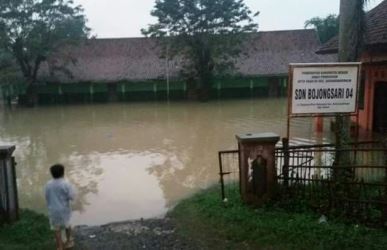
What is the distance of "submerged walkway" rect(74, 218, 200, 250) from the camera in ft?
20.2

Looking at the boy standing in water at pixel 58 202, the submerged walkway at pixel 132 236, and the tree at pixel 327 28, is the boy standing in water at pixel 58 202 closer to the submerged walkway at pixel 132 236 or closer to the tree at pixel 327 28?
the submerged walkway at pixel 132 236

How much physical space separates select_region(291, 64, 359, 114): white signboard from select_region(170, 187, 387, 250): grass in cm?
188

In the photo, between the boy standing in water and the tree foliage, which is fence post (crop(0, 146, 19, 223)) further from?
the tree foliage

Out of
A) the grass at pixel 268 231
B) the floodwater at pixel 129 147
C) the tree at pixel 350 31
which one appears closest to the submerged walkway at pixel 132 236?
the grass at pixel 268 231

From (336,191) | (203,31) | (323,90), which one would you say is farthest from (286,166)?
(203,31)

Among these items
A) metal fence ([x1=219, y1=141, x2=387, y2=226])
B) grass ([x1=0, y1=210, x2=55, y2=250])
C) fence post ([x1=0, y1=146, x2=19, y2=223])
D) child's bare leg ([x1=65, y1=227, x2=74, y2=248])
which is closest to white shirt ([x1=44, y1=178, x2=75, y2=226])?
child's bare leg ([x1=65, y1=227, x2=74, y2=248])

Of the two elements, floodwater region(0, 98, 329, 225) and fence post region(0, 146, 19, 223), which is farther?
floodwater region(0, 98, 329, 225)

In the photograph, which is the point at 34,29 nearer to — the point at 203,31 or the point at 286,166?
the point at 203,31

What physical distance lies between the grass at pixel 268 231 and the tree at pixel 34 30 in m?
31.5

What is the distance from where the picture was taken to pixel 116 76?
3959cm

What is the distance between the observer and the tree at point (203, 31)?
3569 cm

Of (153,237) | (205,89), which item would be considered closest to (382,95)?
(153,237)

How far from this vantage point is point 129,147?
707 inches

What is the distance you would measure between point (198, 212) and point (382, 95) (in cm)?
1136
